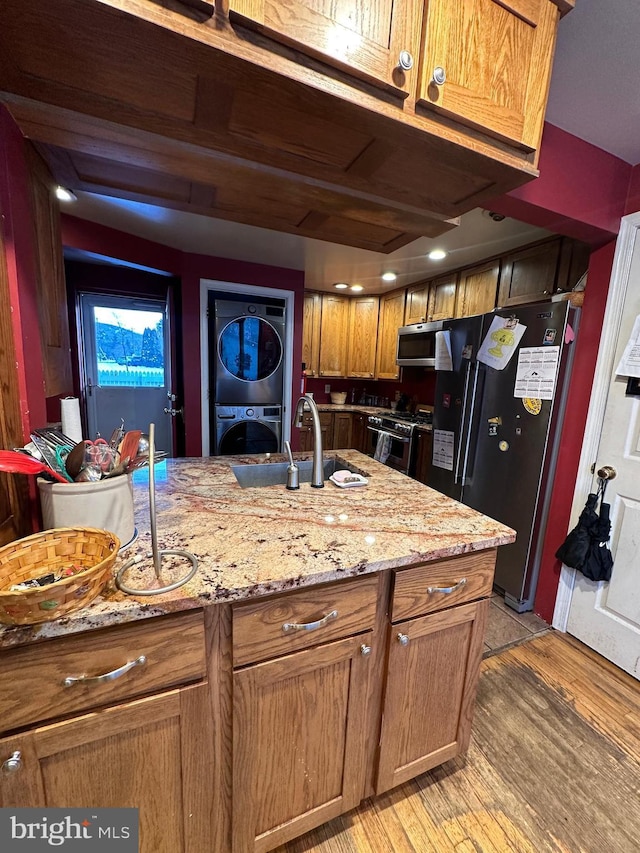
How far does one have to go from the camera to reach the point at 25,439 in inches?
37.5

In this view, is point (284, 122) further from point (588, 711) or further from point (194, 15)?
point (588, 711)

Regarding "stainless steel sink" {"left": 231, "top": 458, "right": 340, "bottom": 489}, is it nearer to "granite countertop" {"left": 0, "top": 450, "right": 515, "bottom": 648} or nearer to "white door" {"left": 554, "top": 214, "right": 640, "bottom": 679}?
"granite countertop" {"left": 0, "top": 450, "right": 515, "bottom": 648}

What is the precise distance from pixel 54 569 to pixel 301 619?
562 millimetres

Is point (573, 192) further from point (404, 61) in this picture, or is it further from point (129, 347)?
point (129, 347)

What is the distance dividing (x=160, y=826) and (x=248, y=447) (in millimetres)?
2852

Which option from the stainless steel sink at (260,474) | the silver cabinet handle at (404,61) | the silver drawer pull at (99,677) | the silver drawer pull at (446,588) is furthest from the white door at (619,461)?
the silver drawer pull at (99,677)

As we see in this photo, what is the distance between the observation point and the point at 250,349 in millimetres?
3371

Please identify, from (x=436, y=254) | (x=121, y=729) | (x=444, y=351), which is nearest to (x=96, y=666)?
(x=121, y=729)

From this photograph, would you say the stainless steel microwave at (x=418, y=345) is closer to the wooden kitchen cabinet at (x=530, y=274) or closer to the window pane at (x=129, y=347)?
the wooden kitchen cabinet at (x=530, y=274)

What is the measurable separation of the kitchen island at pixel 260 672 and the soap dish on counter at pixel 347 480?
0.64ft

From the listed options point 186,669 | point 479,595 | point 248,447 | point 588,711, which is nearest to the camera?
point 186,669

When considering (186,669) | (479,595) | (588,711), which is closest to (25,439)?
(186,669)

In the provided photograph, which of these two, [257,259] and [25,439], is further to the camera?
[257,259]

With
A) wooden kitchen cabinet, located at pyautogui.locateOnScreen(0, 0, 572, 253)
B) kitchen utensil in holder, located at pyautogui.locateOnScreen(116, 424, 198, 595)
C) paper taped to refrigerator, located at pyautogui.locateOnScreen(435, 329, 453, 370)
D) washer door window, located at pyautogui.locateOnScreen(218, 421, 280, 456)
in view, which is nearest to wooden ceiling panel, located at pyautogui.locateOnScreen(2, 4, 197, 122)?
wooden kitchen cabinet, located at pyautogui.locateOnScreen(0, 0, 572, 253)
